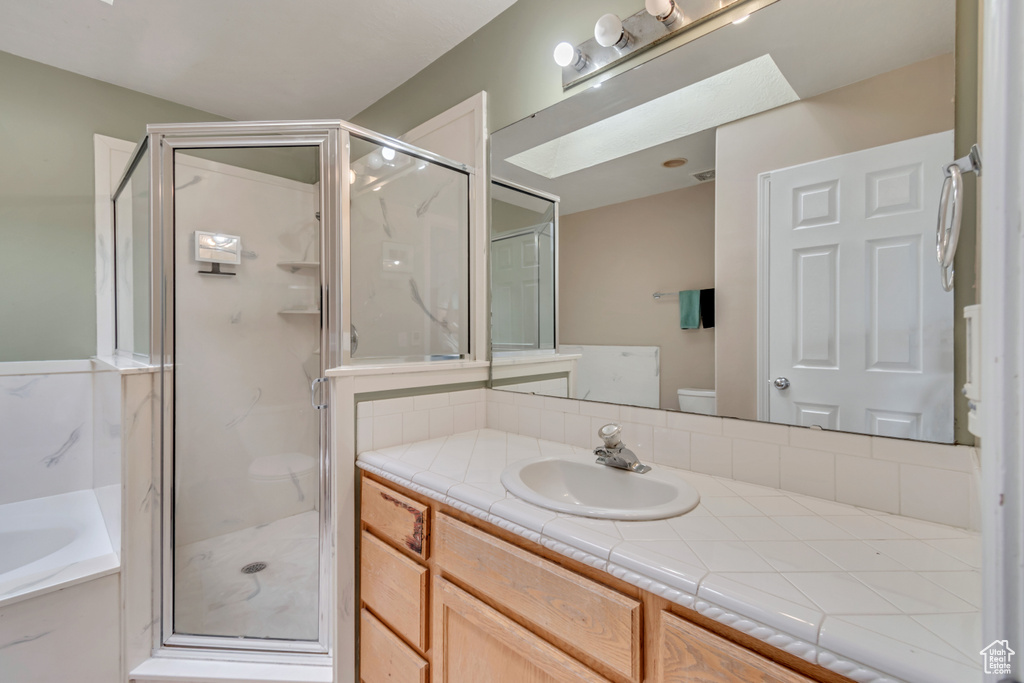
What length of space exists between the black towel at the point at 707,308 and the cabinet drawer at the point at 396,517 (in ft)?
2.85

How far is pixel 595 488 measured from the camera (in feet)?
4.03

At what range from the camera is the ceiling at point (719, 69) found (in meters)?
0.92

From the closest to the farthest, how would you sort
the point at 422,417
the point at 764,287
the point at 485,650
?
the point at 485,650
the point at 764,287
the point at 422,417

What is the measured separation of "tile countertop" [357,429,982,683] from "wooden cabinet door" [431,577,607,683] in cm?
20

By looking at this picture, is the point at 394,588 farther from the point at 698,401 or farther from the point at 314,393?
the point at 698,401

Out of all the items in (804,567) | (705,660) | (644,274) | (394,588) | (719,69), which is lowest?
(394,588)

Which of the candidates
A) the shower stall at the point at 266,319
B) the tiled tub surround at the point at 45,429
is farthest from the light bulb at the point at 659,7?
the tiled tub surround at the point at 45,429

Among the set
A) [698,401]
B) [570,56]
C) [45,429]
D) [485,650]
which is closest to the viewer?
[485,650]

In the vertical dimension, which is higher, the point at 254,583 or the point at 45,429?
the point at 45,429

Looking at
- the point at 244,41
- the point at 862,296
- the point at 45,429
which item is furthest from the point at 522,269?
the point at 45,429

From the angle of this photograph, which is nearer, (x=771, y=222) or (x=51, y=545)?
(x=771, y=222)

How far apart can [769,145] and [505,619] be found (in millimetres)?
1235

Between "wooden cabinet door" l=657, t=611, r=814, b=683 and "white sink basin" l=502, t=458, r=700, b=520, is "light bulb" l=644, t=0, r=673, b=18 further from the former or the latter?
"wooden cabinet door" l=657, t=611, r=814, b=683

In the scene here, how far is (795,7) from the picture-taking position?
1.05 m
